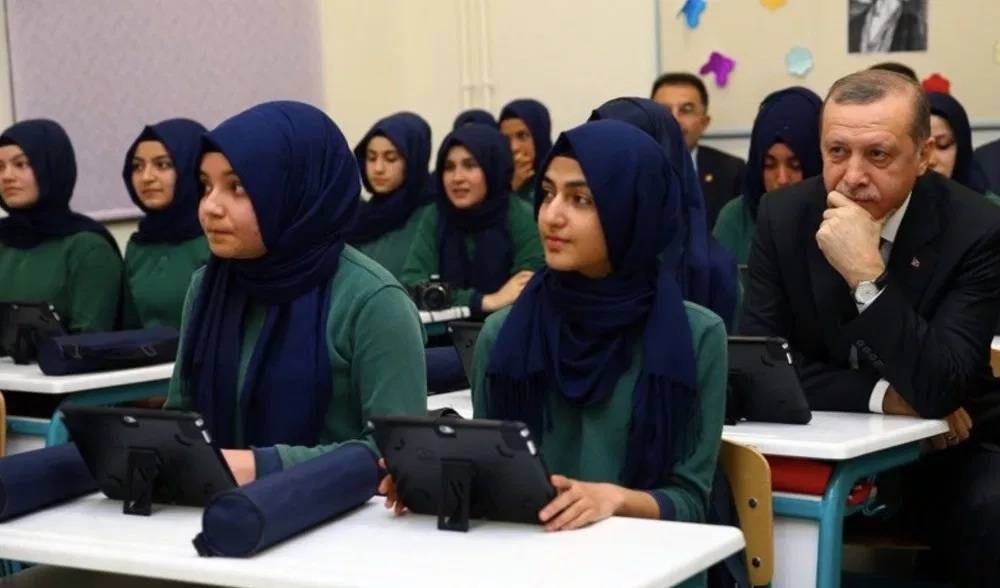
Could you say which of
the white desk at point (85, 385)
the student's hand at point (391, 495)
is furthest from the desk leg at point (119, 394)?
the student's hand at point (391, 495)

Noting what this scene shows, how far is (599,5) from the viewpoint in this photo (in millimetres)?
7527

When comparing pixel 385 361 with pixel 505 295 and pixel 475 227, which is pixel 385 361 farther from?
pixel 475 227

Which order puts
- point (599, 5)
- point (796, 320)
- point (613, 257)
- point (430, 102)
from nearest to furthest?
1. point (613, 257)
2. point (796, 320)
3. point (599, 5)
4. point (430, 102)

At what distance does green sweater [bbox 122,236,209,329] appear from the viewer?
205 inches

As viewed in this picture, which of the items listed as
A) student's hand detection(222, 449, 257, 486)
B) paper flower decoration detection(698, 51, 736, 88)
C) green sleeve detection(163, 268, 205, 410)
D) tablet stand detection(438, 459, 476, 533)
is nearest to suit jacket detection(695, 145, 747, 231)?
paper flower decoration detection(698, 51, 736, 88)

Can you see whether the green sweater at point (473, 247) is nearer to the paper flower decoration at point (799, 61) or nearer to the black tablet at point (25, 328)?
the paper flower decoration at point (799, 61)

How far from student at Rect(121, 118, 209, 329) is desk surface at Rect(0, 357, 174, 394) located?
95cm

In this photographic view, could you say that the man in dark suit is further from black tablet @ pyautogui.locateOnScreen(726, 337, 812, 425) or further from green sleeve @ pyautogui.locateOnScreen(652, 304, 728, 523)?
green sleeve @ pyautogui.locateOnScreen(652, 304, 728, 523)

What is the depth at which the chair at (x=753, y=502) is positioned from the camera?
102 inches

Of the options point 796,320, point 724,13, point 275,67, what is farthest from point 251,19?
point 796,320

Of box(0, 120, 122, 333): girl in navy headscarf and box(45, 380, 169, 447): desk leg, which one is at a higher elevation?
box(0, 120, 122, 333): girl in navy headscarf

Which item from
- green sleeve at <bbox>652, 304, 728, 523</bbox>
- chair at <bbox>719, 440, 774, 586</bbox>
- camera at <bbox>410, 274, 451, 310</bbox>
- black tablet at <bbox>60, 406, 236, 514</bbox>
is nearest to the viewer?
black tablet at <bbox>60, 406, 236, 514</bbox>

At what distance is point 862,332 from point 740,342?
0.91 ft

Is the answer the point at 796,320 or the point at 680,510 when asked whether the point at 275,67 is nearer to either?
the point at 796,320
